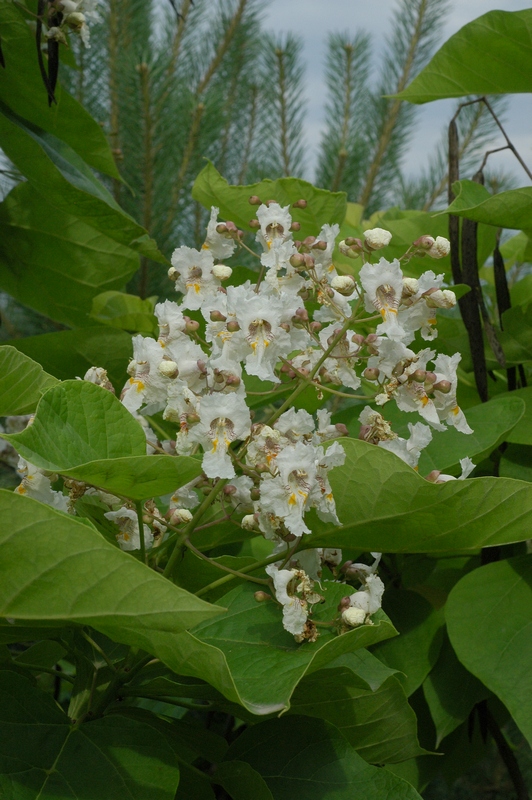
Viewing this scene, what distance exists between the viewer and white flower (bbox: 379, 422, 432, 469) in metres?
0.58

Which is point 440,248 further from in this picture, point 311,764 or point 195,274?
point 311,764

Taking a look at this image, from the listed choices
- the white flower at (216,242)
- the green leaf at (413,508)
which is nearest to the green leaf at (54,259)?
the white flower at (216,242)

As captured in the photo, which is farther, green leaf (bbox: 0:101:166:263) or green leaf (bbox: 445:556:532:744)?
green leaf (bbox: 0:101:166:263)

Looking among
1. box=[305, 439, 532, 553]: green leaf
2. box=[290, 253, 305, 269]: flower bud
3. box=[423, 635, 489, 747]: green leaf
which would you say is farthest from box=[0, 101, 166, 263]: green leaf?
box=[423, 635, 489, 747]: green leaf

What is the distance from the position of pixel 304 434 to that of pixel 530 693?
32 cm

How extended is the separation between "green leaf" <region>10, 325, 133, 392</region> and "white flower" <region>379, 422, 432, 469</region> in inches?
16.1

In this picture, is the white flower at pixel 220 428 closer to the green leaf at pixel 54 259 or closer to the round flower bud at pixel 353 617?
the round flower bud at pixel 353 617

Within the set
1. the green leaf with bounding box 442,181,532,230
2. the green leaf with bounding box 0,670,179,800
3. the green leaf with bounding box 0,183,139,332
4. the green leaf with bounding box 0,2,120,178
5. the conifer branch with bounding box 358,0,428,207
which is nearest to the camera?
the green leaf with bounding box 0,670,179,800

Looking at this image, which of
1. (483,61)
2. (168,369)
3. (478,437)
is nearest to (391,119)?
(483,61)

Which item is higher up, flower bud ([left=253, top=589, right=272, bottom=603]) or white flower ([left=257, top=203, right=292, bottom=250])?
white flower ([left=257, top=203, right=292, bottom=250])

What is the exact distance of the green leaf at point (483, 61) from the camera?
882 millimetres

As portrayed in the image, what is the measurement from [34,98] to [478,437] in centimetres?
64

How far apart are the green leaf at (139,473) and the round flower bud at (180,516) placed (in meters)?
0.06

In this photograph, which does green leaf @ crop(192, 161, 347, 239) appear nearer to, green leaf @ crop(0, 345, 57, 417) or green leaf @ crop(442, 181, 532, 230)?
green leaf @ crop(442, 181, 532, 230)
